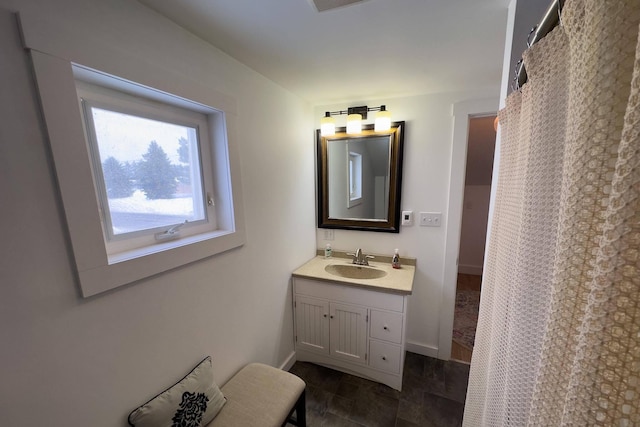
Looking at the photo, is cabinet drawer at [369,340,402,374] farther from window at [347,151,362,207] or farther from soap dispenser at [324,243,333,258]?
window at [347,151,362,207]

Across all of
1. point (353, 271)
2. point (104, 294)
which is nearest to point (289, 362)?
point (353, 271)

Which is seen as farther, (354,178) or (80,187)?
(354,178)

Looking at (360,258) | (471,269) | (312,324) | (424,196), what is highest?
(424,196)

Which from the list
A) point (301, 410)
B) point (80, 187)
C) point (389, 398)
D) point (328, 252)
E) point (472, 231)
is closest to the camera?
point (80, 187)

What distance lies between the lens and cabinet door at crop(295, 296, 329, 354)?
1.86m

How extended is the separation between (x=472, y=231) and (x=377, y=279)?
2581 millimetres

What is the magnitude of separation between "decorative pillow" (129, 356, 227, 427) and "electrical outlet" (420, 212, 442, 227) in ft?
5.75

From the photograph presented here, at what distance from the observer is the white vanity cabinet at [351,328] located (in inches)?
65.4

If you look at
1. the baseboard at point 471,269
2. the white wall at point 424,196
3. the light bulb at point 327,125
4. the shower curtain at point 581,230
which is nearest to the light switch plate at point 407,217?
the white wall at point 424,196

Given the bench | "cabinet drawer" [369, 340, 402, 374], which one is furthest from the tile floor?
the bench

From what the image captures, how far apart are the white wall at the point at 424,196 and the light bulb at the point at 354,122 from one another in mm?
154

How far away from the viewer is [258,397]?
3.93 feet

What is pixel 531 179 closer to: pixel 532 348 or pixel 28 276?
pixel 532 348

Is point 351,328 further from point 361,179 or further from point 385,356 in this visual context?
point 361,179
